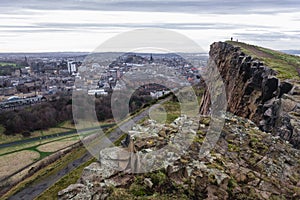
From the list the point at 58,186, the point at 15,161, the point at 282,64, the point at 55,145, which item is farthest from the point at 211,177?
the point at 55,145

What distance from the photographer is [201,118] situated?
38.4ft

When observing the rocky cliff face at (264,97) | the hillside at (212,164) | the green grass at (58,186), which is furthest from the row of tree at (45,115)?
the hillside at (212,164)

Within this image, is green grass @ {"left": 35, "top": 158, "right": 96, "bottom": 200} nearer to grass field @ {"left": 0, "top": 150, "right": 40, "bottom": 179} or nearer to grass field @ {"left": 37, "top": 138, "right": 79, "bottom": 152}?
grass field @ {"left": 0, "top": 150, "right": 40, "bottom": 179}

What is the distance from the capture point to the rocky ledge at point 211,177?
7941mm

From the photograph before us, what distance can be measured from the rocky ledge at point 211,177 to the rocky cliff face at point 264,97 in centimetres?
66

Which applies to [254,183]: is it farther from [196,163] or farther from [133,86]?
[133,86]

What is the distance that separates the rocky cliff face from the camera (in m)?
9.74

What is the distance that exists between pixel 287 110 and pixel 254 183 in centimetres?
351

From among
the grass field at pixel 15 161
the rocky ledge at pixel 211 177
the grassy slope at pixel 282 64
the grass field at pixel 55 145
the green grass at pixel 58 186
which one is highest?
the grassy slope at pixel 282 64

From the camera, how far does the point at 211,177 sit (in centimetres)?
830

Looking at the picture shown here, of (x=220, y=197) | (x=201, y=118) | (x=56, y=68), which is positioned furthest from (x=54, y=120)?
(x=56, y=68)

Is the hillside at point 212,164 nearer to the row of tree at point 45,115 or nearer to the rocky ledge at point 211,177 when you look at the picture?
the rocky ledge at point 211,177

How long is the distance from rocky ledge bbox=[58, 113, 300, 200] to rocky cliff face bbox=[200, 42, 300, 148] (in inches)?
25.8

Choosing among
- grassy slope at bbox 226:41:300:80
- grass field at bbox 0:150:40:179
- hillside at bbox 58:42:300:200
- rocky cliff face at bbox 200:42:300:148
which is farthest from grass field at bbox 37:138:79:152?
hillside at bbox 58:42:300:200
